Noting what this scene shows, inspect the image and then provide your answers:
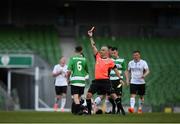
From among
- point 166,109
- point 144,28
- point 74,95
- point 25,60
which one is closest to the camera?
point 74,95

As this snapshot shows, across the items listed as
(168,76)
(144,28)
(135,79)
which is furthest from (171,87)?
(144,28)

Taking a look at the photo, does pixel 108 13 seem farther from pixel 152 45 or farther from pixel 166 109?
pixel 166 109

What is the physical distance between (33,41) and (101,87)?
1706 cm

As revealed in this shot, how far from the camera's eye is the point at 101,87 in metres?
22.8

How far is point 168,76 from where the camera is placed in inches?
1326

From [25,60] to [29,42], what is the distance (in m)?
3.00

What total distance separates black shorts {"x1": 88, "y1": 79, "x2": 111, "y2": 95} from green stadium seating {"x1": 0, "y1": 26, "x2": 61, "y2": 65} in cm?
1417

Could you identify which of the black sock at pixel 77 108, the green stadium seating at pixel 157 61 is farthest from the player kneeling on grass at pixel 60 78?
the black sock at pixel 77 108

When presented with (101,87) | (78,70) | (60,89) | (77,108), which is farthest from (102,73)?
(60,89)

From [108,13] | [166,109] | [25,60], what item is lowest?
[166,109]

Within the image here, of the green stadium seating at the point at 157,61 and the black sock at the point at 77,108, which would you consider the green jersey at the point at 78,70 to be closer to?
the black sock at the point at 77,108

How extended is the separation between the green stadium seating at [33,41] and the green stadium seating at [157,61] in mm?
1628

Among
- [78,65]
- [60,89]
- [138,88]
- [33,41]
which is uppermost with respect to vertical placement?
[33,41]

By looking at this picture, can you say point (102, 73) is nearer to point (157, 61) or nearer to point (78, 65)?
point (78, 65)
